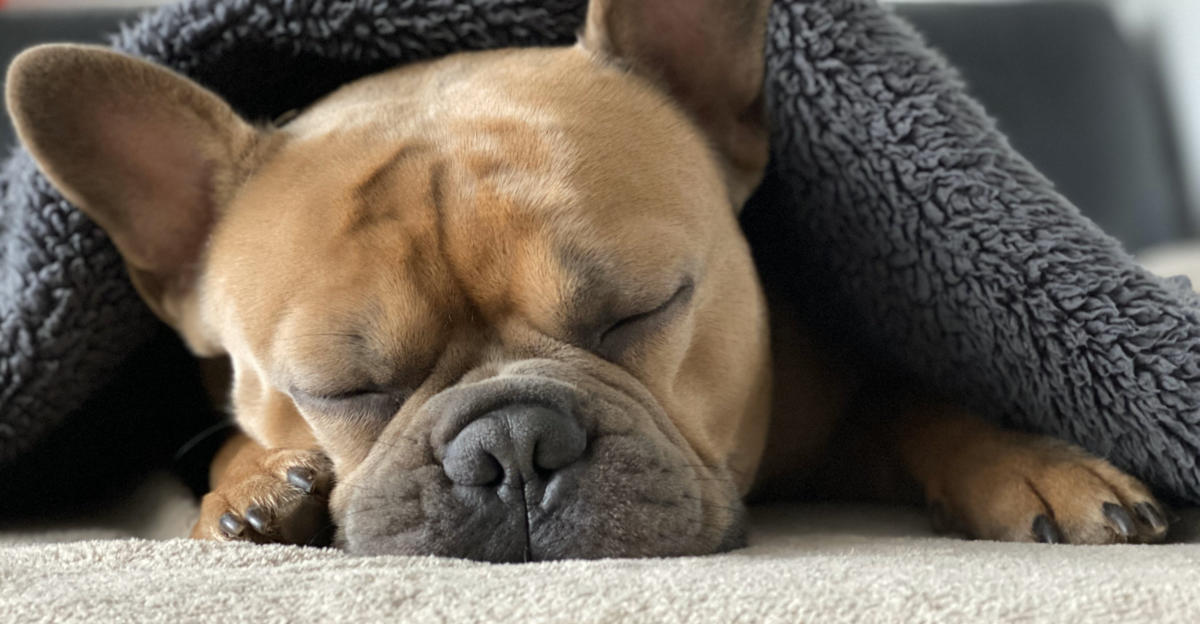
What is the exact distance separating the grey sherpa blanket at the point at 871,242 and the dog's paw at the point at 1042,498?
0.05m

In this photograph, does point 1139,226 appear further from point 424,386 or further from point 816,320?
point 424,386

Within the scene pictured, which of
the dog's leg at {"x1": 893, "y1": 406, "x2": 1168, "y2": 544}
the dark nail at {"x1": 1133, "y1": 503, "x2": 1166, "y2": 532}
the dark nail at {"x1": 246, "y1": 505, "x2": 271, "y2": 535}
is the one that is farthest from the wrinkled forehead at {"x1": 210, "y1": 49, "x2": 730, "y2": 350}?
the dark nail at {"x1": 1133, "y1": 503, "x2": 1166, "y2": 532}

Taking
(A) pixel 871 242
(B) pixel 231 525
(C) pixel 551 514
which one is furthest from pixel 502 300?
(A) pixel 871 242

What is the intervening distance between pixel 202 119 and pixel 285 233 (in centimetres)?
27

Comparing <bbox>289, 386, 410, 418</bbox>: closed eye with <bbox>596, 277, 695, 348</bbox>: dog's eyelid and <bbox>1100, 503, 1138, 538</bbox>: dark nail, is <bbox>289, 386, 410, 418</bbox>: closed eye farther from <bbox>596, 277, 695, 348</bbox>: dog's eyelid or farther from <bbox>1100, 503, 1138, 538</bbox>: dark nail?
<bbox>1100, 503, 1138, 538</bbox>: dark nail

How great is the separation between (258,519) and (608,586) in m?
0.49

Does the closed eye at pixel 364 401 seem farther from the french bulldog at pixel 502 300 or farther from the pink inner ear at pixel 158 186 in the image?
the pink inner ear at pixel 158 186

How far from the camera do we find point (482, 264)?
1144 millimetres

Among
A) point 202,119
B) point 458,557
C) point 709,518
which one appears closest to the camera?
point 458,557

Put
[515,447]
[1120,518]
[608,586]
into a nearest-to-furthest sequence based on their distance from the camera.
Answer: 1. [608,586]
2. [515,447]
3. [1120,518]

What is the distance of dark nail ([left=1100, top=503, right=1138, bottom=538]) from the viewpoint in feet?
3.67

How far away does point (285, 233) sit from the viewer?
49.3 inches

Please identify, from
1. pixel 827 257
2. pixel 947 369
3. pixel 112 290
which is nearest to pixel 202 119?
pixel 112 290

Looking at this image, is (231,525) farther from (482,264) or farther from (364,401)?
(482,264)
